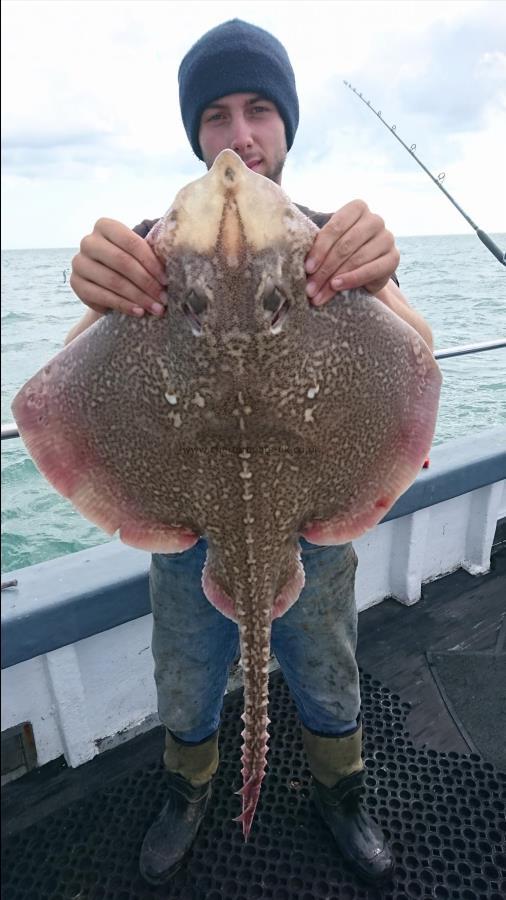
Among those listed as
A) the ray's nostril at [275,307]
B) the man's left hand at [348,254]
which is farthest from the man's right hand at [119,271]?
the man's left hand at [348,254]

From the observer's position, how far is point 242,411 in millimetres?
1433

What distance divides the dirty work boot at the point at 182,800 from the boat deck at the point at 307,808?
87mm

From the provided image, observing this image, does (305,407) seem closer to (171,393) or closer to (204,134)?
(171,393)

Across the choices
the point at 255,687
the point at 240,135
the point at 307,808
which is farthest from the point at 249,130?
the point at 307,808

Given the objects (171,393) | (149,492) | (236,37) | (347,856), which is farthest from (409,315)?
(347,856)

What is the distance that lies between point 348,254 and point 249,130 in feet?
3.21

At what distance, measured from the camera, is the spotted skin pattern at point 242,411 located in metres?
1.35

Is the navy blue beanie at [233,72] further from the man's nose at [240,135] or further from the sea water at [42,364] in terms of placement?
the sea water at [42,364]

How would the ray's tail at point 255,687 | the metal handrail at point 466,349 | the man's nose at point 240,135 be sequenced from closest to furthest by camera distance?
the ray's tail at point 255,687, the man's nose at point 240,135, the metal handrail at point 466,349

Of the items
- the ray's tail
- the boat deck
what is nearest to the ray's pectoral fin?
the ray's tail

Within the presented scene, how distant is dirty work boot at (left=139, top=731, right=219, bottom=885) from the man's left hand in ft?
6.03

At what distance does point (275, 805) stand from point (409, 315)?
203cm

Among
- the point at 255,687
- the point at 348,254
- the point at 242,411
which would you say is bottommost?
the point at 255,687

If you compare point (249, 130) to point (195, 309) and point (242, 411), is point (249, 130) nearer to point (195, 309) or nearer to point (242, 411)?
point (195, 309)
